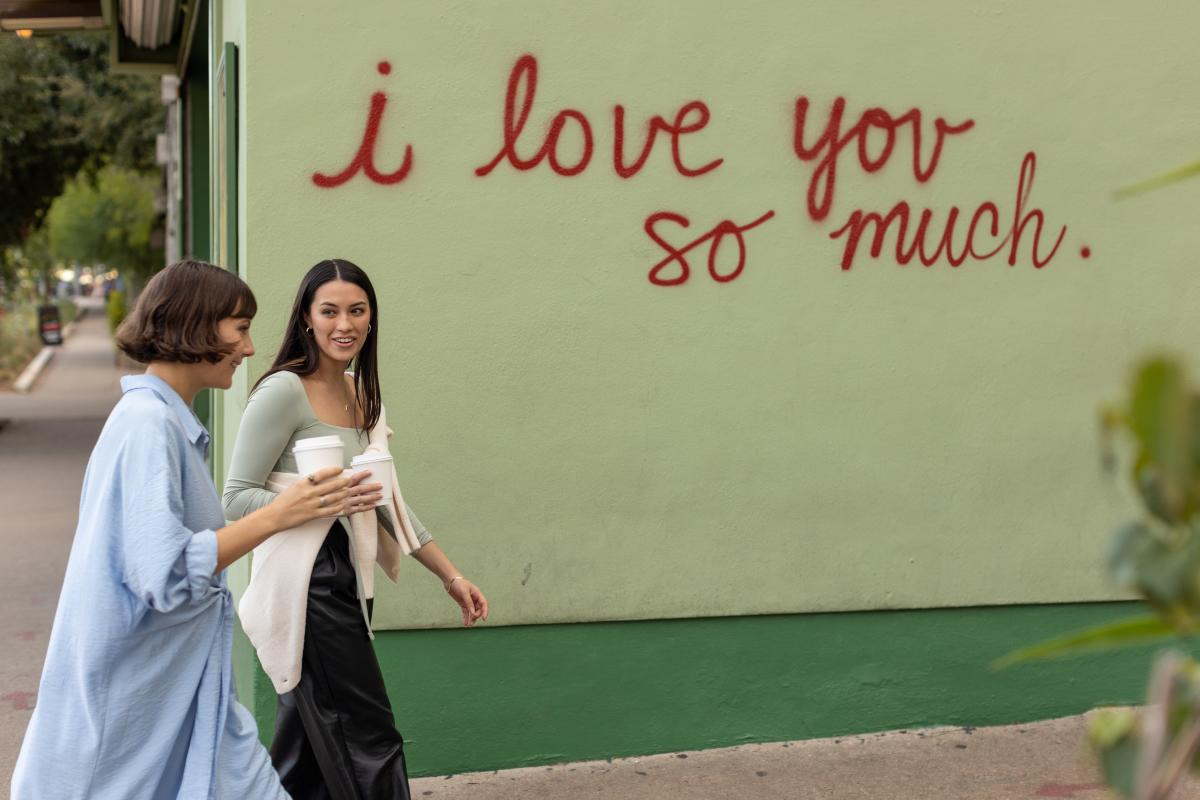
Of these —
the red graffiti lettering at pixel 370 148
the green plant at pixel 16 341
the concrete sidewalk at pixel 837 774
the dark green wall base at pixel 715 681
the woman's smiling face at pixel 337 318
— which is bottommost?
the green plant at pixel 16 341

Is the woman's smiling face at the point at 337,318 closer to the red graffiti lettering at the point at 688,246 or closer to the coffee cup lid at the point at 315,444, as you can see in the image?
the coffee cup lid at the point at 315,444

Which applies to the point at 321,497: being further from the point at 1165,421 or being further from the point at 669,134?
the point at 1165,421

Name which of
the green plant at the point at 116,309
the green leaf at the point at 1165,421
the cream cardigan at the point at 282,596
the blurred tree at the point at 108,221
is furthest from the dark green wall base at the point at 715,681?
the green plant at the point at 116,309

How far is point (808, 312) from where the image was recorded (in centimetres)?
487

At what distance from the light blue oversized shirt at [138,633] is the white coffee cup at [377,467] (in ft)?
1.23

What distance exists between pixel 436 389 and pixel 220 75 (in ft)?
6.13

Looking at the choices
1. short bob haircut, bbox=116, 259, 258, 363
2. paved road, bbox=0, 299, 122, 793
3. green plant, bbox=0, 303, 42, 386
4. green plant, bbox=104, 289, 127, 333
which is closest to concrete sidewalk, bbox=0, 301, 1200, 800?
paved road, bbox=0, 299, 122, 793

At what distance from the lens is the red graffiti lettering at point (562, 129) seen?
4586 mm

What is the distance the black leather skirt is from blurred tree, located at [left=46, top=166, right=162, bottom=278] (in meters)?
20.2

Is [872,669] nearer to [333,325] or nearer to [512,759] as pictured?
[512,759]

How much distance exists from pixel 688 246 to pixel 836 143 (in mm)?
605

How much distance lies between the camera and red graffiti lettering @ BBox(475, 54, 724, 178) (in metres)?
4.59

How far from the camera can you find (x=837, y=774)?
4758 millimetres

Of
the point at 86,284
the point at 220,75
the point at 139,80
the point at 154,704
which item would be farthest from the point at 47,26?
the point at 86,284
